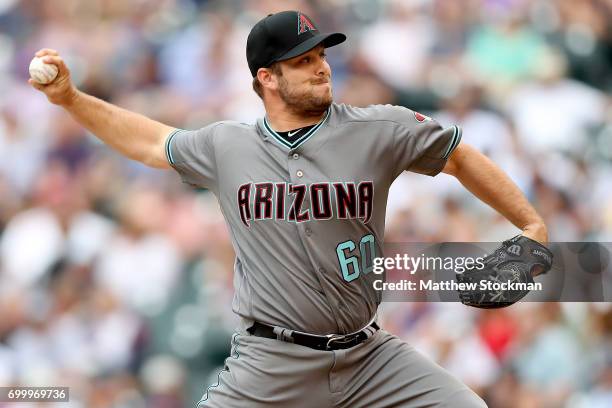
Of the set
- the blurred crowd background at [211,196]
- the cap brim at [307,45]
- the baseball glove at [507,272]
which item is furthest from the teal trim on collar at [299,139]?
the blurred crowd background at [211,196]

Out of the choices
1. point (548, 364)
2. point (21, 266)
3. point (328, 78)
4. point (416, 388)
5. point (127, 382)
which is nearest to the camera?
point (416, 388)

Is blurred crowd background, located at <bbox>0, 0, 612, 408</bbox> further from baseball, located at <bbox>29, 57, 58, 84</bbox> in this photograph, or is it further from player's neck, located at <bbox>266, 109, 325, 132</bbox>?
baseball, located at <bbox>29, 57, 58, 84</bbox>

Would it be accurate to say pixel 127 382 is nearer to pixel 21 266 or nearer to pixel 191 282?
pixel 191 282

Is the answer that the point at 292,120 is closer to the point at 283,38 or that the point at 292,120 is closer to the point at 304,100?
the point at 304,100

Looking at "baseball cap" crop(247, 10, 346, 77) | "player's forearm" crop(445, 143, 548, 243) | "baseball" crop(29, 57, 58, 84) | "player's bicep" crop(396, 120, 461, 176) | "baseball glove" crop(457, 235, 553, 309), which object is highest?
"baseball cap" crop(247, 10, 346, 77)

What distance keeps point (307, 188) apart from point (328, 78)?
44 centimetres

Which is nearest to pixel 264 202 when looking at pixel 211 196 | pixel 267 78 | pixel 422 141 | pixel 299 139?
pixel 299 139

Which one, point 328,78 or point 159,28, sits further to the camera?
point 159,28

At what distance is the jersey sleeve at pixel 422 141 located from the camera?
3.15 metres

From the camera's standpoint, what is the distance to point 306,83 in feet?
10.5

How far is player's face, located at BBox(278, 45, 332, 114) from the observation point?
10.4ft

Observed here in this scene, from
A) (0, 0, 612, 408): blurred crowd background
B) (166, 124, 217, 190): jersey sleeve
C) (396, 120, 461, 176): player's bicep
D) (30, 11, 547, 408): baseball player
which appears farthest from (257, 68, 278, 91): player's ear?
(0, 0, 612, 408): blurred crowd background

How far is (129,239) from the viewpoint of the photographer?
19.0 ft

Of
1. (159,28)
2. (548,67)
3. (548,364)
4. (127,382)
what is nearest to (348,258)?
(548,364)
